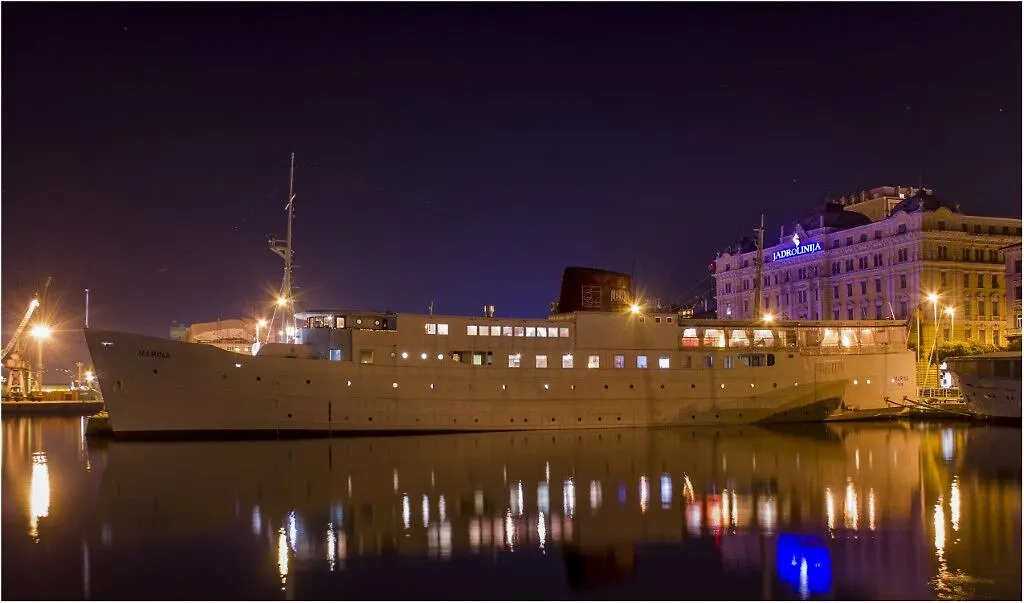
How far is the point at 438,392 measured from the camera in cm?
3931

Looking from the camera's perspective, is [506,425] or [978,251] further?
[978,251]

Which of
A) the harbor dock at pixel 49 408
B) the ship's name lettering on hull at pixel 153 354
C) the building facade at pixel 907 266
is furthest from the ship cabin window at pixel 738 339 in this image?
the harbor dock at pixel 49 408

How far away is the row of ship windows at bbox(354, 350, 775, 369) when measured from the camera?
3931 centimetres

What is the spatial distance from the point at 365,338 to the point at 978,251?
6037 cm

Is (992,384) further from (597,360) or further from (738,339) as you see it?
(597,360)

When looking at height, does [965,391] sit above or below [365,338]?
below

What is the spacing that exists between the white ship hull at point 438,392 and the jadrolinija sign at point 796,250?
38.1m

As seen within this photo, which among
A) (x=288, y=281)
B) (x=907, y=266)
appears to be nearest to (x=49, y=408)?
(x=288, y=281)

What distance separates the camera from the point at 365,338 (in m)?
38.2

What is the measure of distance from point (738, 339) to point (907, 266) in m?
36.3

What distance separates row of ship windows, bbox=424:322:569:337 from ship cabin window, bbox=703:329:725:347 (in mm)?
7950

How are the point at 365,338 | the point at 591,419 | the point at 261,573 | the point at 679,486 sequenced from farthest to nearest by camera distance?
1. the point at 591,419
2. the point at 365,338
3. the point at 679,486
4. the point at 261,573

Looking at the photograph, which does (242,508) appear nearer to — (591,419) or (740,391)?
(591,419)

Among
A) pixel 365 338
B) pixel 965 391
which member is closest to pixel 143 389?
pixel 365 338
